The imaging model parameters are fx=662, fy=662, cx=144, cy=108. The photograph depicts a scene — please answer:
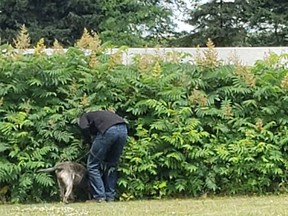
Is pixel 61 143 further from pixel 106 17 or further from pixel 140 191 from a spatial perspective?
pixel 106 17

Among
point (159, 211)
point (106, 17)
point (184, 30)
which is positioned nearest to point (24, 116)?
point (159, 211)

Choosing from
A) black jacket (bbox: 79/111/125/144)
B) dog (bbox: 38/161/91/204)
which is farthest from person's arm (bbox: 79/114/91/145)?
dog (bbox: 38/161/91/204)

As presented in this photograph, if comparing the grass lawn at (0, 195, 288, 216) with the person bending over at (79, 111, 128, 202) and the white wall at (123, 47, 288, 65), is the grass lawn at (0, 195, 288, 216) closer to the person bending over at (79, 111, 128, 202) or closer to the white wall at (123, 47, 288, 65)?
the person bending over at (79, 111, 128, 202)

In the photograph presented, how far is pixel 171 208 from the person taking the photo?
9.58 m

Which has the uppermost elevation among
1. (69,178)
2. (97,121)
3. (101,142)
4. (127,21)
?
(127,21)

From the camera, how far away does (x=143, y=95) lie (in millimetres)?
11648

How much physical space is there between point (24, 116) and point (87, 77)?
127 centimetres

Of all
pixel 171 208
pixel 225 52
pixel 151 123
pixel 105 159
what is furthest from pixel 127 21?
pixel 171 208

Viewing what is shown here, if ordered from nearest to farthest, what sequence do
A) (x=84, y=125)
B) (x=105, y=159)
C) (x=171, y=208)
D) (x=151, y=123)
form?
(x=171, y=208) < (x=84, y=125) < (x=105, y=159) < (x=151, y=123)

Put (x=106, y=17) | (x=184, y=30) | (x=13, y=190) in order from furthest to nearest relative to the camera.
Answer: (x=184, y=30)
(x=106, y=17)
(x=13, y=190)

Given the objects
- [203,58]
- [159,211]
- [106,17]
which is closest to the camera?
[159,211]

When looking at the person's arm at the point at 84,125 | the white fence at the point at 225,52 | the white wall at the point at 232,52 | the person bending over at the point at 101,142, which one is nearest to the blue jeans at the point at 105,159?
the person bending over at the point at 101,142

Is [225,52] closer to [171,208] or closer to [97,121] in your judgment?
[97,121]

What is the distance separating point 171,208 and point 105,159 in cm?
171
